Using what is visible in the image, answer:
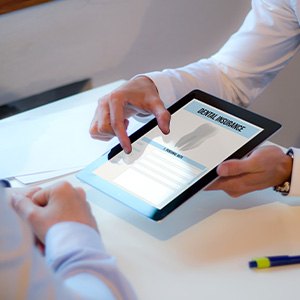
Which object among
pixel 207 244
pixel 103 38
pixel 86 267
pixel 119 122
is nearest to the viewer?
pixel 86 267

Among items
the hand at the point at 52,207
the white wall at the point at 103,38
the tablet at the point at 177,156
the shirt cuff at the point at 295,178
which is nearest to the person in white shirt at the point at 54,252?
the hand at the point at 52,207

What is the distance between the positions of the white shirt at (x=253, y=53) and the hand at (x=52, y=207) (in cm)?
54

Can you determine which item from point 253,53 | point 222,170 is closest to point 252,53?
point 253,53

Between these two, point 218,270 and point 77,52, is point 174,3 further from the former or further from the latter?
point 218,270

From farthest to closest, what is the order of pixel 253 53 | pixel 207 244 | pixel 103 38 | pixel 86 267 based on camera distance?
1. pixel 103 38
2. pixel 253 53
3. pixel 207 244
4. pixel 86 267

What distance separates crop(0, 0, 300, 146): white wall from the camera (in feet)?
5.09

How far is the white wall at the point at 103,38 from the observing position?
155cm

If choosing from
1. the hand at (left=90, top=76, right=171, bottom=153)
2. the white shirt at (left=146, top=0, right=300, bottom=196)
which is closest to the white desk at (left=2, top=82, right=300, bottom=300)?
the hand at (left=90, top=76, right=171, bottom=153)

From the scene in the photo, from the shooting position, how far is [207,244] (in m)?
0.96

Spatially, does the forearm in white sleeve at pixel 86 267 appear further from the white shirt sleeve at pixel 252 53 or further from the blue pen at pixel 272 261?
the white shirt sleeve at pixel 252 53

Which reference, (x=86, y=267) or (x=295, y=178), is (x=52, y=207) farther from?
(x=295, y=178)

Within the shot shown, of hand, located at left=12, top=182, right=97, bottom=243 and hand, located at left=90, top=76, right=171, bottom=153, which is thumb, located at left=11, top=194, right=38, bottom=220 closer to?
hand, located at left=12, top=182, right=97, bottom=243

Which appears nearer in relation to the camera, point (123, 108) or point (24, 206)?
point (24, 206)

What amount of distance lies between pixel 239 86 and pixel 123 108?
12.2 inches
